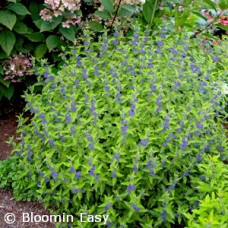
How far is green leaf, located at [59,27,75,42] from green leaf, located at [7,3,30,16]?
0.30 metres

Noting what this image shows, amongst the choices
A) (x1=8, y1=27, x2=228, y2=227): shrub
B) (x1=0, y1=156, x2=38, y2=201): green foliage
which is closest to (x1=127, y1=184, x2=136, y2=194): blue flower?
(x1=8, y1=27, x2=228, y2=227): shrub

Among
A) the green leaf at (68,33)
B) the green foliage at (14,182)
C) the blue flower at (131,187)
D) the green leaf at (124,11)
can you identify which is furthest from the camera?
the green leaf at (124,11)

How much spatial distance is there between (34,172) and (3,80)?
43.7 inches

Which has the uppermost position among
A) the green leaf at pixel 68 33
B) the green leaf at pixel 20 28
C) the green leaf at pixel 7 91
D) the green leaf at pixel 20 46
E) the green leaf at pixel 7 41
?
the green leaf at pixel 68 33

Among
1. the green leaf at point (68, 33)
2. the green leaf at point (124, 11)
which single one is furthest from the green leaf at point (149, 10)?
the green leaf at point (68, 33)

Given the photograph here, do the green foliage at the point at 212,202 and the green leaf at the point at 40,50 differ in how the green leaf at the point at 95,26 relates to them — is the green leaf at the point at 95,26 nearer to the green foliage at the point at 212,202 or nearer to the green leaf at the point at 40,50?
the green leaf at the point at 40,50

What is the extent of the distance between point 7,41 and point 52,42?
0.36m

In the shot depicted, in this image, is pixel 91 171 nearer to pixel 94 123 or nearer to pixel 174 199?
pixel 94 123

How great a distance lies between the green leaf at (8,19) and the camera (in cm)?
331

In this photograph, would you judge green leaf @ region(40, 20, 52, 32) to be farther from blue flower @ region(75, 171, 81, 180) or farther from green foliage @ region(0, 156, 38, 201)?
blue flower @ region(75, 171, 81, 180)

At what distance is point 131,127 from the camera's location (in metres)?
2.52

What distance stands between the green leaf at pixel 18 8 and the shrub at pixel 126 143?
58cm

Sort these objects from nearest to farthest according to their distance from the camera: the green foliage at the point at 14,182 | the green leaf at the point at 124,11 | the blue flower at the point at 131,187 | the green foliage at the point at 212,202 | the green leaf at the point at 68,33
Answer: the green foliage at the point at 212,202
the blue flower at the point at 131,187
the green foliage at the point at 14,182
the green leaf at the point at 68,33
the green leaf at the point at 124,11

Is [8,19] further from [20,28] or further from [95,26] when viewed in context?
[95,26]
